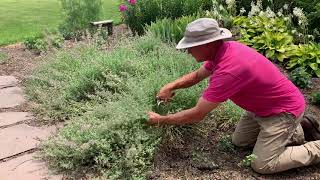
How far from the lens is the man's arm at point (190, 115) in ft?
11.3

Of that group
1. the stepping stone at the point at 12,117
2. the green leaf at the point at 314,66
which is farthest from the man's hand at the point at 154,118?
the green leaf at the point at 314,66

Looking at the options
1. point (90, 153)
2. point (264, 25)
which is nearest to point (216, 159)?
point (90, 153)

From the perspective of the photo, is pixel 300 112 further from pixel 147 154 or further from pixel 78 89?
pixel 78 89

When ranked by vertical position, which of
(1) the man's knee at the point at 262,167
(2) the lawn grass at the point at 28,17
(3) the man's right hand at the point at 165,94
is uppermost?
(3) the man's right hand at the point at 165,94

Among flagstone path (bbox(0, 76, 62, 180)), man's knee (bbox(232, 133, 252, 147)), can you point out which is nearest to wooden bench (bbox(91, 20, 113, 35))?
flagstone path (bbox(0, 76, 62, 180))

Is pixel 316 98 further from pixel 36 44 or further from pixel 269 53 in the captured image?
pixel 36 44

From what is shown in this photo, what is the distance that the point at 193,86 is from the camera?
14.5 ft

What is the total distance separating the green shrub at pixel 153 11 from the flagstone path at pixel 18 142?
2.87 m

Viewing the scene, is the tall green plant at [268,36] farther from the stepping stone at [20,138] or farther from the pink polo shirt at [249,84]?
the stepping stone at [20,138]

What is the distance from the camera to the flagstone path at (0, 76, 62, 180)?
3.81 meters

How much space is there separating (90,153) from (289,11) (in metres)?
5.18

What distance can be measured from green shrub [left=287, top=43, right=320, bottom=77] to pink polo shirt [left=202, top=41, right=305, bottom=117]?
6.65 feet

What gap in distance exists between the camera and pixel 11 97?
5.61 meters

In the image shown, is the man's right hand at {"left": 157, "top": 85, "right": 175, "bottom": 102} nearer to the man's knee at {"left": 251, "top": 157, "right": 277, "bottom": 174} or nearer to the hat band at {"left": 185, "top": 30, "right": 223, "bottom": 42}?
the hat band at {"left": 185, "top": 30, "right": 223, "bottom": 42}
